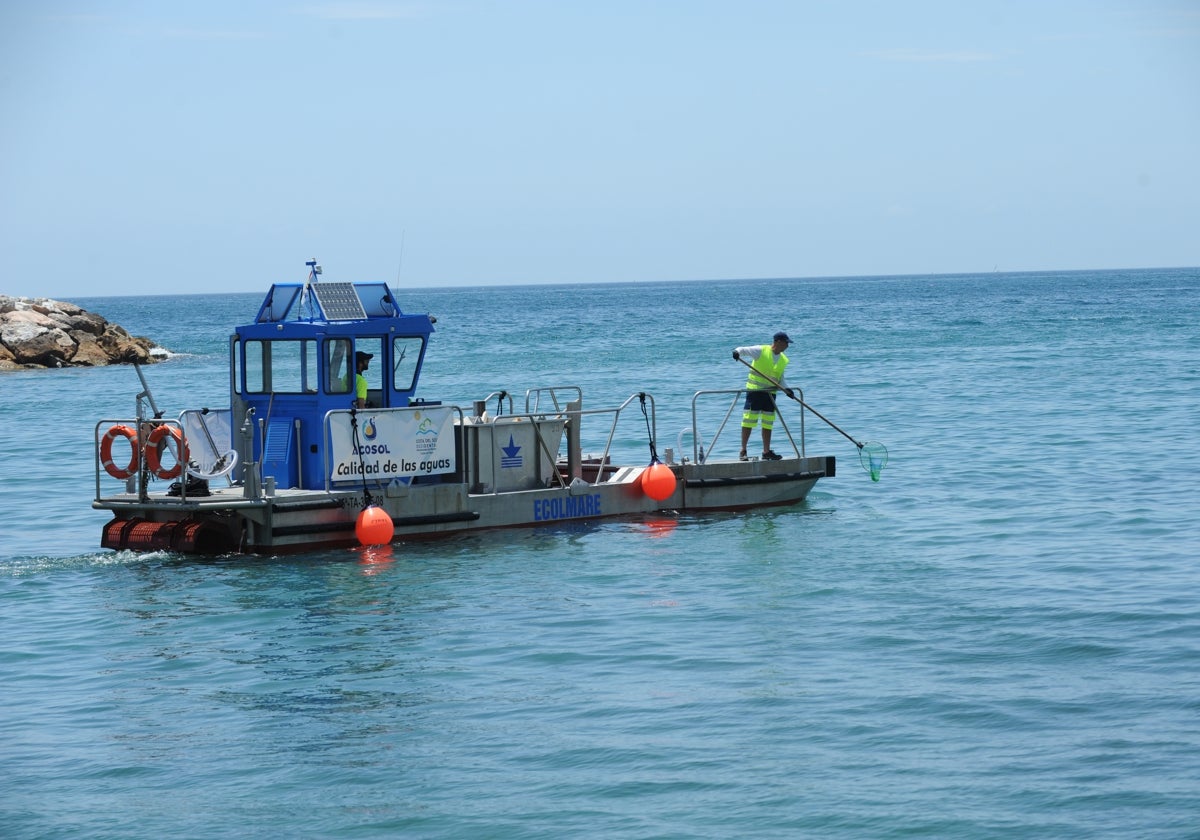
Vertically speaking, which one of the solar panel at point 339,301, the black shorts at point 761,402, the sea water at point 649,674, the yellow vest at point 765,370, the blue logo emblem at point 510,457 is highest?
the solar panel at point 339,301

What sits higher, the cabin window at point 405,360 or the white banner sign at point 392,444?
the cabin window at point 405,360

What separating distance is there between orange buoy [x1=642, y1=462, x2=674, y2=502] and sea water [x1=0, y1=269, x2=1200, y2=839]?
40cm

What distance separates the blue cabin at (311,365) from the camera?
16.7 meters

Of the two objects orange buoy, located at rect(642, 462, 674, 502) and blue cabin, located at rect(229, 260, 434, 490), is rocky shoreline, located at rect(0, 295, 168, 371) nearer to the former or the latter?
blue cabin, located at rect(229, 260, 434, 490)

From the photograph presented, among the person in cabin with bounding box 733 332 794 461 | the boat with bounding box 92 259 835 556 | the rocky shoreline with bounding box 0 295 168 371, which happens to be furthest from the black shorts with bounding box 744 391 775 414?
the rocky shoreline with bounding box 0 295 168 371

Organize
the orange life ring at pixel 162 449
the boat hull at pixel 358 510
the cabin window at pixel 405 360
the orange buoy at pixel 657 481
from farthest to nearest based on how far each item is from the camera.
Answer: the orange buoy at pixel 657 481, the cabin window at pixel 405 360, the orange life ring at pixel 162 449, the boat hull at pixel 358 510

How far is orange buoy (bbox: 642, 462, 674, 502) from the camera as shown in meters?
18.4

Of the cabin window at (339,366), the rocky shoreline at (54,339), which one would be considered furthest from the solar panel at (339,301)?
the rocky shoreline at (54,339)

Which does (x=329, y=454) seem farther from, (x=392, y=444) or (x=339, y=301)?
(x=339, y=301)

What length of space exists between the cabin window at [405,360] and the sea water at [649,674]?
1.93 meters

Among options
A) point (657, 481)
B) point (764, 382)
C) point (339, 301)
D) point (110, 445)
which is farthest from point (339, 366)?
point (764, 382)

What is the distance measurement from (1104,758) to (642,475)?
377 inches

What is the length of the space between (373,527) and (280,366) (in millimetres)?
2231

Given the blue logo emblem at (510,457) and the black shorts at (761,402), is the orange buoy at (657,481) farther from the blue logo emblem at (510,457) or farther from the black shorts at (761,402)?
the blue logo emblem at (510,457)
